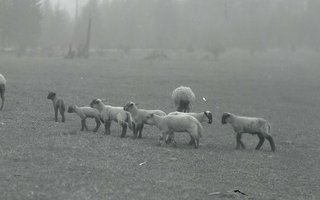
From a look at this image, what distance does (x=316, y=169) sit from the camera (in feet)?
57.2

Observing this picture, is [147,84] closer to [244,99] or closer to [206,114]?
[244,99]

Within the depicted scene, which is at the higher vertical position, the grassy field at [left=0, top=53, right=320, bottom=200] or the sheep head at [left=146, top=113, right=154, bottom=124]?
the sheep head at [left=146, top=113, right=154, bottom=124]

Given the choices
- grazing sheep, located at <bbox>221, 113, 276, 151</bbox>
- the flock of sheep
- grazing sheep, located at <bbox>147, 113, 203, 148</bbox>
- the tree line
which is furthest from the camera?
the tree line

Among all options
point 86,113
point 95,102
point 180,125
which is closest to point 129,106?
point 95,102

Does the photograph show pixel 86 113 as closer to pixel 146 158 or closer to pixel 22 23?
pixel 146 158

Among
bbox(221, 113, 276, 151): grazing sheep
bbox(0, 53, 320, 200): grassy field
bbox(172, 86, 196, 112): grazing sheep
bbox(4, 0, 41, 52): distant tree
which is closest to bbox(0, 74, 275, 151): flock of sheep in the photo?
bbox(221, 113, 276, 151): grazing sheep

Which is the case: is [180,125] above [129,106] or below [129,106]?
below

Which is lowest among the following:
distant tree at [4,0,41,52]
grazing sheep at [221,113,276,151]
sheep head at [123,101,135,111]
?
grazing sheep at [221,113,276,151]

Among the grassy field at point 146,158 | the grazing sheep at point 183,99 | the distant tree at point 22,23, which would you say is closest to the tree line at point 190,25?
the distant tree at point 22,23

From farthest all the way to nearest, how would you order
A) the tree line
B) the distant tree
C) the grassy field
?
the tree line
the distant tree
the grassy field

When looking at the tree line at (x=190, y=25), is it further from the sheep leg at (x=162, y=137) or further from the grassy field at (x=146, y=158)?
the sheep leg at (x=162, y=137)

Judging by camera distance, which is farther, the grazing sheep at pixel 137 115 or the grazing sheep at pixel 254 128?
the grazing sheep at pixel 137 115

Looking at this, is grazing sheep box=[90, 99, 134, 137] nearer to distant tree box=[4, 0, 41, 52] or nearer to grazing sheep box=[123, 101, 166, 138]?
grazing sheep box=[123, 101, 166, 138]

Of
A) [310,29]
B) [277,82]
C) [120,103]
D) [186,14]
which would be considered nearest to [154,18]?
[186,14]
